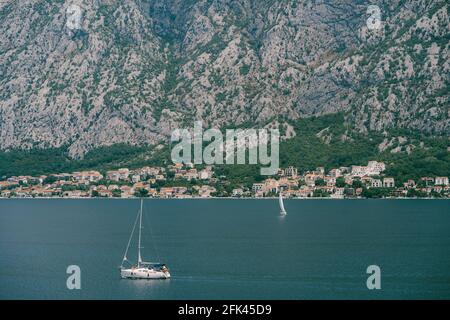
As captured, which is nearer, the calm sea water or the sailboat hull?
the calm sea water

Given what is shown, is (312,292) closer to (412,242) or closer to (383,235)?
(412,242)

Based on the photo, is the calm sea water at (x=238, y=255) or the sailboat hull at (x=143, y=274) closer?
the calm sea water at (x=238, y=255)

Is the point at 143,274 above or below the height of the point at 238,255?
below

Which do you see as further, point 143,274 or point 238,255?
point 238,255
